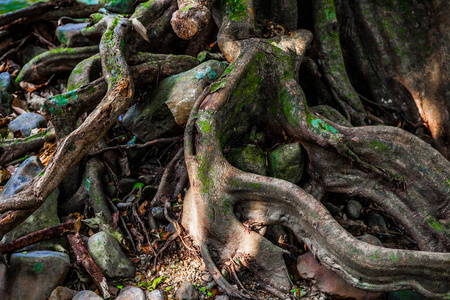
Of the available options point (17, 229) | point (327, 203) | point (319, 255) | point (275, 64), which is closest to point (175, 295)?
point (319, 255)

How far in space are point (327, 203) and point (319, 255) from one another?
1078 mm

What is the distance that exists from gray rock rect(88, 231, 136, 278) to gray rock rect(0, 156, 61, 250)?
412 mm

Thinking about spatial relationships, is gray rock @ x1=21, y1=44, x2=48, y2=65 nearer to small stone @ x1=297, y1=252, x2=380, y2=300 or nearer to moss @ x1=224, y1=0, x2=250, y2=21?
moss @ x1=224, y1=0, x2=250, y2=21

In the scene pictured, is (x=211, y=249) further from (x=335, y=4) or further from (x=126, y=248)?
(x=335, y=4)

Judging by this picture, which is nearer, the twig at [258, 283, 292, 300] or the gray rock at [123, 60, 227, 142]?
the twig at [258, 283, 292, 300]

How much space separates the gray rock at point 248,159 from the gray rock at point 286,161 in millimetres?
106

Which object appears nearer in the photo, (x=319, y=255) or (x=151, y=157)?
(x=319, y=255)

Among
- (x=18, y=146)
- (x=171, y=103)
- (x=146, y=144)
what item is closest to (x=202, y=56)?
(x=171, y=103)

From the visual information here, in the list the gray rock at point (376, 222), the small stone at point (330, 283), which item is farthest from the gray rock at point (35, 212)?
the gray rock at point (376, 222)

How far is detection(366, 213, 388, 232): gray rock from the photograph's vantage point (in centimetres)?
391

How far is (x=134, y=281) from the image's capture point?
3129 millimetres

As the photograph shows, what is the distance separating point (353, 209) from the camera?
395 cm

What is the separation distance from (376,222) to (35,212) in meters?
3.47

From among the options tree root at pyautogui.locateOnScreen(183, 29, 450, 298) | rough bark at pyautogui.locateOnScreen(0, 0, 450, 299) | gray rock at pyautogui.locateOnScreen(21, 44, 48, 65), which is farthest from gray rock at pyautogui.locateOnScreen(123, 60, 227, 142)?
gray rock at pyautogui.locateOnScreen(21, 44, 48, 65)
